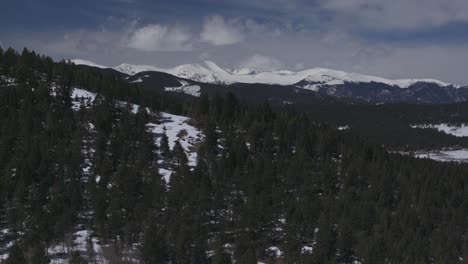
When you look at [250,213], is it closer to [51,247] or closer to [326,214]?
[326,214]

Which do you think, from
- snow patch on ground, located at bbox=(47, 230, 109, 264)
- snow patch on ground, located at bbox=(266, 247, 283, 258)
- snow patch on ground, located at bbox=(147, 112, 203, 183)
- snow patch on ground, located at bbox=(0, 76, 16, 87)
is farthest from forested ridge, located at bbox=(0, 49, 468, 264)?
snow patch on ground, located at bbox=(147, 112, 203, 183)

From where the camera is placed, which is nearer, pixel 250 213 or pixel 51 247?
pixel 51 247

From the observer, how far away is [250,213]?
90938 mm

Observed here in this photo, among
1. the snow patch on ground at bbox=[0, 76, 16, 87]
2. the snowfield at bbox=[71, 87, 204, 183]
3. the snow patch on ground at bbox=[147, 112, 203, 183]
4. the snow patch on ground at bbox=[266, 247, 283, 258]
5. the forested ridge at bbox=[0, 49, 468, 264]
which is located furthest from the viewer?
the snow patch on ground at bbox=[0, 76, 16, 87]

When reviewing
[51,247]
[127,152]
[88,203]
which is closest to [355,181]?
[127,152]

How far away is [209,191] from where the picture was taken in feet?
327

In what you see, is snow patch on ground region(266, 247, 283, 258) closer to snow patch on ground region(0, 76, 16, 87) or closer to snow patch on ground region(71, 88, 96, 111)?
snow patch on ground region(71, 88, 96, 111)

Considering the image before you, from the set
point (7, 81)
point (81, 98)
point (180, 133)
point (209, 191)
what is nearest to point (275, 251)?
point (209, 191)

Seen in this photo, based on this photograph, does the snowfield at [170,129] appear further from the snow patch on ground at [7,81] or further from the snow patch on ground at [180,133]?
the snow patch on ground at [7,81]

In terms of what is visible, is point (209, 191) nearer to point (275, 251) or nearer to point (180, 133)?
point (275, 251)

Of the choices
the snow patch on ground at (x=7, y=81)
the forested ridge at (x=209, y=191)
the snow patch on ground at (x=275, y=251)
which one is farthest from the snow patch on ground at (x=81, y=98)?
the snow patch on ground at (x=275, y=251)

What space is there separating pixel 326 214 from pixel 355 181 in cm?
2290

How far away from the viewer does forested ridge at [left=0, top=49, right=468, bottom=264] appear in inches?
3226

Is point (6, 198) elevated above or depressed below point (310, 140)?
below
